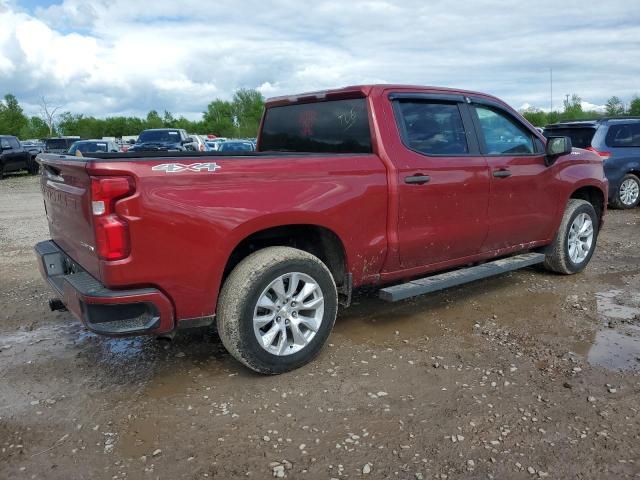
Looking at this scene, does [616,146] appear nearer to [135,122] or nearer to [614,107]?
[614,107]

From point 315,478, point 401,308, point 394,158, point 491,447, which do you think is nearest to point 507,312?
point 401,308

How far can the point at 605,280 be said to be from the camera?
6.00 metres

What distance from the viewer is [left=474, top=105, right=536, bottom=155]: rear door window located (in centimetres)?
501

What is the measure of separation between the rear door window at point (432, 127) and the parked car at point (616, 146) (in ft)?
21.7

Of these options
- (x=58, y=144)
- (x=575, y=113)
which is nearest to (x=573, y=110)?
(x=575, y=113)

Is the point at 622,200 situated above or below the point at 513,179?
below

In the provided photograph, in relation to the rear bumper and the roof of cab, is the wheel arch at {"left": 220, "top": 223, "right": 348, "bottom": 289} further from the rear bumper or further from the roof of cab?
the roof of cab

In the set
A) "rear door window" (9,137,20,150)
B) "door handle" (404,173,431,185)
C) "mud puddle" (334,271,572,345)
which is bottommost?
"mud puddle" (334,271,572,345)

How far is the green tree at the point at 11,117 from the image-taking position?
256 ft

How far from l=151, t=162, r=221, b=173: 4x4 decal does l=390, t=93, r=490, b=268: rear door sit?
146 cm

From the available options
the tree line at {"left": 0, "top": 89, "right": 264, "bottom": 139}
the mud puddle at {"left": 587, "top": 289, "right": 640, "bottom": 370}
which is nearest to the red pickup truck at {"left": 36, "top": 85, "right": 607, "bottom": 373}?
the mud puddle at {"left": 587, "top": 289, "right": 640, "bottom": 370}

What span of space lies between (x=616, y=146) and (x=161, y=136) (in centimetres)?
1478

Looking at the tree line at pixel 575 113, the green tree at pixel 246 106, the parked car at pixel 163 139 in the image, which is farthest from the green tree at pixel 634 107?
the green tree at pixel 246 106

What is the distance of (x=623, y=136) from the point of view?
10820 millimetres
